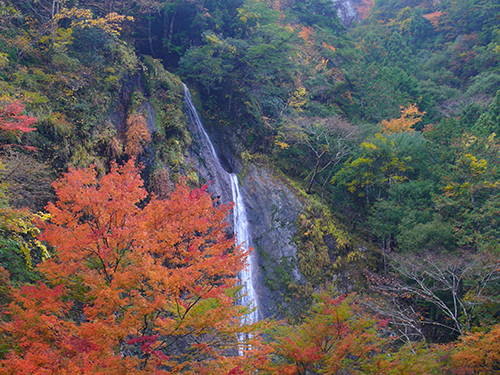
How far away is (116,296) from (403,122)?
27484 millimetres

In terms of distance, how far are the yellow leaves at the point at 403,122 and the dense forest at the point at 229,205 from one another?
0.24m

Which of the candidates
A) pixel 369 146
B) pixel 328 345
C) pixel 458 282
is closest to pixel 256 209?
pixel 369 146

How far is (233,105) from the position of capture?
1014 inches

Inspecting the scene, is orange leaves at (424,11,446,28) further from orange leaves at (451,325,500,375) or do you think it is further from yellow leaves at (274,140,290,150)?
orange leaves at (451,325,500,375)

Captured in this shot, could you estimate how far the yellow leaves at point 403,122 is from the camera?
26875 mm

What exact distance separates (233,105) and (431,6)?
40.1 metres

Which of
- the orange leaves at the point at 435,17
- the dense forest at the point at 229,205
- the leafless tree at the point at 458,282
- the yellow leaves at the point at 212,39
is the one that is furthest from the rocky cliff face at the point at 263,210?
the orange leaves at the point at 435,17

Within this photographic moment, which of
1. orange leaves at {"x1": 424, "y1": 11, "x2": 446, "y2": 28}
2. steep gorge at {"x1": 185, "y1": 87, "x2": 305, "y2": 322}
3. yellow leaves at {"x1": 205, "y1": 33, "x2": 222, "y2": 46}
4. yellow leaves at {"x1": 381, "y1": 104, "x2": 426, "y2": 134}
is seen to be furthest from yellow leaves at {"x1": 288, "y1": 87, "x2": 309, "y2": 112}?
orange leaves at {"x1": 424, "y1": 11, "x2": 446, "y2": 28}

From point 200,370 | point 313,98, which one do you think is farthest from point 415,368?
point 313,98

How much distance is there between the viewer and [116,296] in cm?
717

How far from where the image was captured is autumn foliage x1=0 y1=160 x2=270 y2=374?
6.40 meters

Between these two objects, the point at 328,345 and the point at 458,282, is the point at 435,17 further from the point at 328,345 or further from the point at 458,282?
the point at 328,345

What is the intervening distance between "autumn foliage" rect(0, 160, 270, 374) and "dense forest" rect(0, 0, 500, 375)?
0.20 feet

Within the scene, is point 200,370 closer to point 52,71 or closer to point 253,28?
point 52,71
